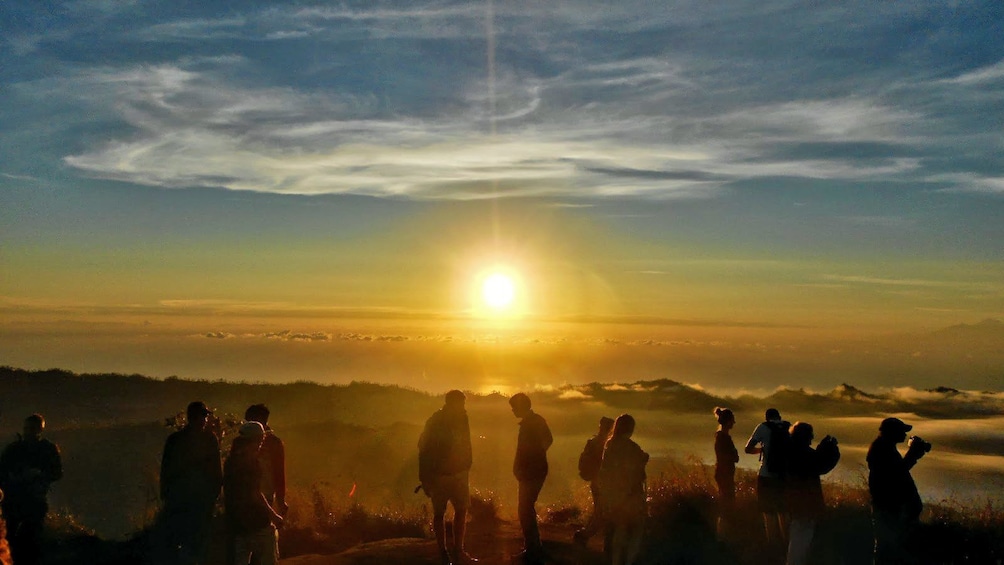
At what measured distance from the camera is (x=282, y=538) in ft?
47.4

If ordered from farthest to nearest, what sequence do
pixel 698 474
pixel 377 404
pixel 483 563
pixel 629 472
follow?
pixel 377 404 < pixel 698 474 < pixel 483 563 < pixel 629 472

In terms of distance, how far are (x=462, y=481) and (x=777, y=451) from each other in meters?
4.16

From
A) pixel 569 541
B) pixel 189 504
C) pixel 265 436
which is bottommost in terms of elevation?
pixel 569 541

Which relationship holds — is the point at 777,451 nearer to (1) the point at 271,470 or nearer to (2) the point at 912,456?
(2) the point at 912,456

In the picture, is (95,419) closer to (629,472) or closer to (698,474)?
(698,474)

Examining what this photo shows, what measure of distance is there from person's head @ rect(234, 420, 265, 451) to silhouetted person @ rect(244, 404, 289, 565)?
16cm

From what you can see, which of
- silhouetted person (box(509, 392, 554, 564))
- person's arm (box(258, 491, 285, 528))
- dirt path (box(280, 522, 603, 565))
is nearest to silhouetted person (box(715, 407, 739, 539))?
dirt path (box(280, 522, 603, 565))

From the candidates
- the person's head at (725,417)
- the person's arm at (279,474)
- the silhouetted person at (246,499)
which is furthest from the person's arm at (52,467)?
the person's head at (725,417)

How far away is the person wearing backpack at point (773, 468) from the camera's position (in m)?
11.3

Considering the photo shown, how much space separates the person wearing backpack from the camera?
1127 centimetres

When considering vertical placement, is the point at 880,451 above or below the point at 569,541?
above

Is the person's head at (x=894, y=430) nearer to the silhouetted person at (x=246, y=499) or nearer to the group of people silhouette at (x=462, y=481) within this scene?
the group of people silhouette at (x=462, y=481)

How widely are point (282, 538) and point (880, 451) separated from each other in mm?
9473

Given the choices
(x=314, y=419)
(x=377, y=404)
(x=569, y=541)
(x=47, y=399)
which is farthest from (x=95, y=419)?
(x=569, y=541)
